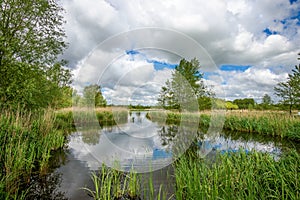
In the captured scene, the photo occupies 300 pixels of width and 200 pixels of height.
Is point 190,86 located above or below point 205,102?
above

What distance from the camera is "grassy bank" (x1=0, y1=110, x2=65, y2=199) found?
3.34 m

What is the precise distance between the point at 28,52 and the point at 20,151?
7.20 m

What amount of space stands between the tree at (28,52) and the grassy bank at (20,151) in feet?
7.82

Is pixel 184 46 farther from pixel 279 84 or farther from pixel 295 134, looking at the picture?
pixel 279 84

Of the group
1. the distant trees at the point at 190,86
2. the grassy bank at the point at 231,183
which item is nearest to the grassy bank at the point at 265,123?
the distant trees at the point at 190,86

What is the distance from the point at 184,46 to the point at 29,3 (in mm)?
8451

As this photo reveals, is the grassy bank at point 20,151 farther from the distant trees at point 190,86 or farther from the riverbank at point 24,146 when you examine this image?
the distant trees at point 190,86

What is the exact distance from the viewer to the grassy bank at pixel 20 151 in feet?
11.0

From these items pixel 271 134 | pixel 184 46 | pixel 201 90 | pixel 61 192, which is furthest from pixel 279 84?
pixel 61 192

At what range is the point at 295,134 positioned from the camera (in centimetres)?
947

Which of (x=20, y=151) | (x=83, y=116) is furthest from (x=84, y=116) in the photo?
(x=20, y=151)

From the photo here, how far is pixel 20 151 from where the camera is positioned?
12.4ft

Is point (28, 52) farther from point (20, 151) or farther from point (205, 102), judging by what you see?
point (205, 102)

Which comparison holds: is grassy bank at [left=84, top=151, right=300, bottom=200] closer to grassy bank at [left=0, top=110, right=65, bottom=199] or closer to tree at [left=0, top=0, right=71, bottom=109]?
grassy bank at [left=0, top=110, right=65, bottom=199]
